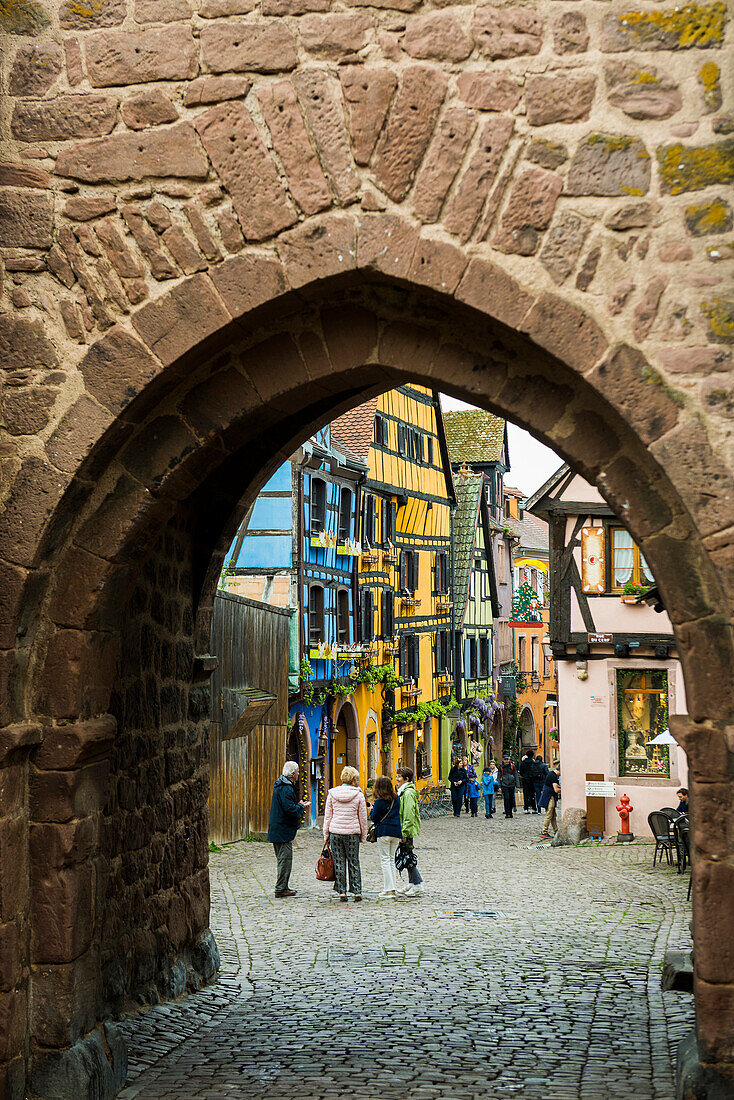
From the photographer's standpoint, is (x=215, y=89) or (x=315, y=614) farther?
(x=315, y=614)

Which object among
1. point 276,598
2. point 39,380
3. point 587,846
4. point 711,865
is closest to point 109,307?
point 39,380

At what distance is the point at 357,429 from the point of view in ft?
78.3

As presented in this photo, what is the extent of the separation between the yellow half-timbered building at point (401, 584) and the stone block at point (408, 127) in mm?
18123

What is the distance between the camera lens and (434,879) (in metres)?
12.3

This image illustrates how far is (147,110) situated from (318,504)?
642 inches

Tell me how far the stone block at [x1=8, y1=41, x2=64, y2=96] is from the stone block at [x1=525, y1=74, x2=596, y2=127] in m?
1.69

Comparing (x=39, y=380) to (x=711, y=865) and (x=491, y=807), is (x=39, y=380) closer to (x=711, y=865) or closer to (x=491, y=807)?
(x=711, y=865)

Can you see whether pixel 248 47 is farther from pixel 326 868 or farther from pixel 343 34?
pixel 326 868

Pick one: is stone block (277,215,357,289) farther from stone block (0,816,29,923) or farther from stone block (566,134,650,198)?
stone block (0,816,29,923)

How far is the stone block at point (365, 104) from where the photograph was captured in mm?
4207

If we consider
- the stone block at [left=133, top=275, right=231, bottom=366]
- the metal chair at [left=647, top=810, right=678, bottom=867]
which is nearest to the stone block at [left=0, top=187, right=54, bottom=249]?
the stone block at [left=133, top=275, right=231, bottom=366]

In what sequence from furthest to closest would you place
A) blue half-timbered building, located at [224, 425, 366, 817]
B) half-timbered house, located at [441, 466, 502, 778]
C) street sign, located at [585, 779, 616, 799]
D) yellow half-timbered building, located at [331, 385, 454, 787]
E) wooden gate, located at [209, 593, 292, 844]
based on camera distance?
1. half-timbered house, located at [441, 466, 502, 778]
2. yellow half-timbered building, located at [331, 385, 454, 787]
3. blue half-timbered building, located at [224, 425, 366, 817]
4. street sign, located at [585, 779, 616, 799]
5. wooden gate, located at [209, 593, 292, 844]

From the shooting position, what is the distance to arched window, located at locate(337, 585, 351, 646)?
70.9ft

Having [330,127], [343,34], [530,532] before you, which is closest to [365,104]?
[330,127]
